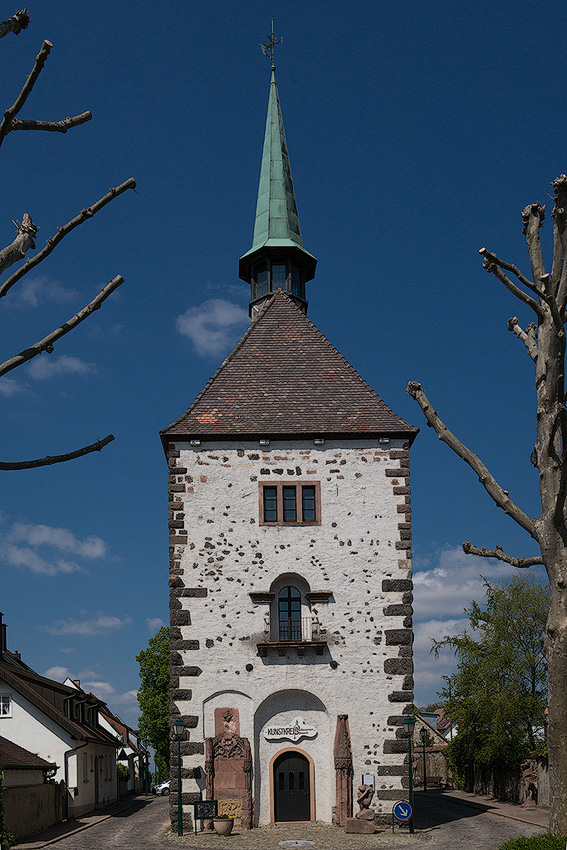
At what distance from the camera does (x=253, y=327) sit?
91.6ft

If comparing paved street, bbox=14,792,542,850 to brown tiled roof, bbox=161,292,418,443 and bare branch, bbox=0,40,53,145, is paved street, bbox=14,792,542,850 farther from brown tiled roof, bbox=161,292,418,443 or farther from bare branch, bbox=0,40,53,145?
bare branch, bbox=0,40,53,145

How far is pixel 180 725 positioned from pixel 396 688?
560 cm

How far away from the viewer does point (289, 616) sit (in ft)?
76.1

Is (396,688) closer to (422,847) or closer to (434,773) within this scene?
(422,847)

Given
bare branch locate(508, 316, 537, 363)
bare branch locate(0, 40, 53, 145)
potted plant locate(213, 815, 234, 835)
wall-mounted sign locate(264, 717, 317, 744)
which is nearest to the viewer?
bare branch locate(0, 40, 53, 145)

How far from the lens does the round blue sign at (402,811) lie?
20078mm

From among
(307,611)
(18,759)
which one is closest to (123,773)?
A: (18,759)

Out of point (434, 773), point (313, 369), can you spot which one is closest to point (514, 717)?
point (313, 369)

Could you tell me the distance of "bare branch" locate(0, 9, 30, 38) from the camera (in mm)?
6000

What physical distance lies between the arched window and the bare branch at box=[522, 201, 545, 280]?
13.5m

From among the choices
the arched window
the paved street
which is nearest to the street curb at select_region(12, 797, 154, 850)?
the paved street

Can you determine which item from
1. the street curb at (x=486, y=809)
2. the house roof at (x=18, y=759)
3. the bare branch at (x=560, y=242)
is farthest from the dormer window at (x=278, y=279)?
the bare branch at (x=560, y=242)

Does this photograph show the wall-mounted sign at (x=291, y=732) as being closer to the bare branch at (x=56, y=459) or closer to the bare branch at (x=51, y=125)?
the bare branch at (x=56, y=459)

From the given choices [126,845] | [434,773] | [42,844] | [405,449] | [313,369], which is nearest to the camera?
[126,845]
